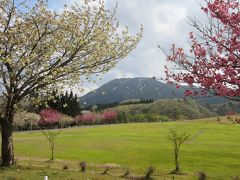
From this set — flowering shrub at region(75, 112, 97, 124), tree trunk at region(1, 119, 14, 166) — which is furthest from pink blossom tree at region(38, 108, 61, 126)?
tree trunk at region(1, 119, 14, 166)

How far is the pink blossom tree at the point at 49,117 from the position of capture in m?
151

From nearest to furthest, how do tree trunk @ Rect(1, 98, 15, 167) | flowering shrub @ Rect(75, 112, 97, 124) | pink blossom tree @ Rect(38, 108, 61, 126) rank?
tree trunk @ Rect(1, 98, 15, 167) → pink blossom tree @ Rect(38, 108, 61, 126) → flowering shrub @ Rect(75, 112, 97, 124)

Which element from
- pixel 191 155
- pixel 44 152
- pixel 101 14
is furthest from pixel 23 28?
pixel 44 152

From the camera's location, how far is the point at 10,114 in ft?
89.6

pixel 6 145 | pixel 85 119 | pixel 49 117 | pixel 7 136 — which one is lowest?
pixel 6 145

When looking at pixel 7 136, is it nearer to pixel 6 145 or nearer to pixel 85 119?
pixel 6 145

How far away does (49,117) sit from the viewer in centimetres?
15112

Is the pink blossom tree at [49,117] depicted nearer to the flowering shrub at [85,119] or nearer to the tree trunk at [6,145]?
the flowering shrub at [85,119]

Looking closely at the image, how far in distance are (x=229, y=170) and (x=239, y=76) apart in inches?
1335

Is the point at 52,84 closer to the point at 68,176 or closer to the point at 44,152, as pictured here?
the point at 68,176

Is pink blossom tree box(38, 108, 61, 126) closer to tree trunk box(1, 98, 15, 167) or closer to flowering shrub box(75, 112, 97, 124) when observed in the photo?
flowering shrub box(75, 112, 97, 124)

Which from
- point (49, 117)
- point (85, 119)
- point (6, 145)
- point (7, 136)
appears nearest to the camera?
point (6, 145)

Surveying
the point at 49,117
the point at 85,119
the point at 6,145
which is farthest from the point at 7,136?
the point at 85,119

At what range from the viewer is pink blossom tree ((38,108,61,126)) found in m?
151
